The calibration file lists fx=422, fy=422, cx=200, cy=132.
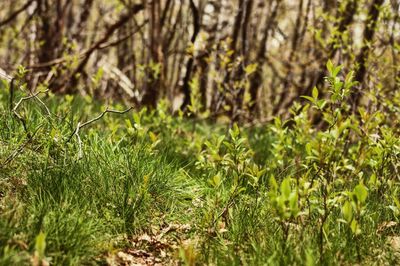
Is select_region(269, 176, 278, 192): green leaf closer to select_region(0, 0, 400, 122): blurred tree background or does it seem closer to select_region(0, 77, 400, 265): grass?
select_region(0, 77, 400, 265): grass

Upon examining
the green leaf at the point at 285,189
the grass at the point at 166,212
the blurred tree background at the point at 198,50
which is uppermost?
the blurred tree background at the point at 198,50

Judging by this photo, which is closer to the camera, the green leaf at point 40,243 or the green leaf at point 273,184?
the green leaf at point 40,243

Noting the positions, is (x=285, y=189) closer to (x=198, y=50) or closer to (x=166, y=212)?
(x=166, y=212)

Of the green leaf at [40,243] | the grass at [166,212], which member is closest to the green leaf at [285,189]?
the grass at [166,212]

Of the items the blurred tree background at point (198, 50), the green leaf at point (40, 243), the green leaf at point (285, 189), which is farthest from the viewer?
the blurred tree background at point (198, 50)

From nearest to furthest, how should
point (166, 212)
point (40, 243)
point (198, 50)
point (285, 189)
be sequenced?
point (40, 243)
point (285, 189)
point (166, 212)
point (198, 50)

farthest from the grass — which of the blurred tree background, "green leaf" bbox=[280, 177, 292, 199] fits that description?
the blurred tree background

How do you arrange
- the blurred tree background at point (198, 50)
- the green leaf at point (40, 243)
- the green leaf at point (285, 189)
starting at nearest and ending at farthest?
the green leaf at point (40, 243) < the green leaf at point (285, 189) < the blurred tree background at point (198, 50)

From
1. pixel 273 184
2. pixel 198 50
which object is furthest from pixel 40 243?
pixel 198 50

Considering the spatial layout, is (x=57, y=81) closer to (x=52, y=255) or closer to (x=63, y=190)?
(x=63, y=190)

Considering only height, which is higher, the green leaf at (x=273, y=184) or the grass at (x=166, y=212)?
the green leaf at (x=273, y=184)

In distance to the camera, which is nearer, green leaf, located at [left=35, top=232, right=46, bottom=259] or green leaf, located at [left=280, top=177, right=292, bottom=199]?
green leaf, located at [left=35, top=232, right=46, bottom=259]

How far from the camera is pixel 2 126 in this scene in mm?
3402

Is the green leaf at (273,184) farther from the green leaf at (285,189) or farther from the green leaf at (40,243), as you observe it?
the green leaf at (40,243)
